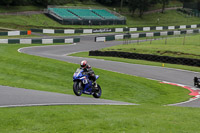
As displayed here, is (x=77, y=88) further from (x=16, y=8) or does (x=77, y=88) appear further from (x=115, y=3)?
(x=115, y=3)

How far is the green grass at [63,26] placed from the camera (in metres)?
63.7

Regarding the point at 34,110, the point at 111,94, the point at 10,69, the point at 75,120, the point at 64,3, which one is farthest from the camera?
the point at 64,3

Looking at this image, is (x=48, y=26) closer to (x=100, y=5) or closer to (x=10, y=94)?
(x=100, y=5)

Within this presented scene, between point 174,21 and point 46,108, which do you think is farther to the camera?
point 174,21

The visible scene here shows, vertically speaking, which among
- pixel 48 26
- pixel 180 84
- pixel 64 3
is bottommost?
pixel 180 84

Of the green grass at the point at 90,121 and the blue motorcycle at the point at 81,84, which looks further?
the blue motorcycle at the point at 81,84

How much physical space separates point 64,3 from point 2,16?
22.6 metres

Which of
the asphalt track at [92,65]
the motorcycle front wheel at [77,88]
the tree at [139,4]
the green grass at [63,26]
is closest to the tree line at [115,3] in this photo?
the tree at [139,4]

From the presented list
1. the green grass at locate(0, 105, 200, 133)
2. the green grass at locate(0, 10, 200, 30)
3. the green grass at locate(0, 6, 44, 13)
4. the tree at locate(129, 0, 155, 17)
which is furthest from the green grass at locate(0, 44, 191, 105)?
the tree at locate(129, 0, 155, 17)

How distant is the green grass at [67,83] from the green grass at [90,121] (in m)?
6.82

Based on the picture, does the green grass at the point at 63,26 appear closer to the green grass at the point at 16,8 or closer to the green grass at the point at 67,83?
the green grass at the point at 16,8

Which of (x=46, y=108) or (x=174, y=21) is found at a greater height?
(x=174, y=21)

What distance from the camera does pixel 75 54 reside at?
45.6 m

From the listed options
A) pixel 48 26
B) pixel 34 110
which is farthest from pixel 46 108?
pixel 48 26
